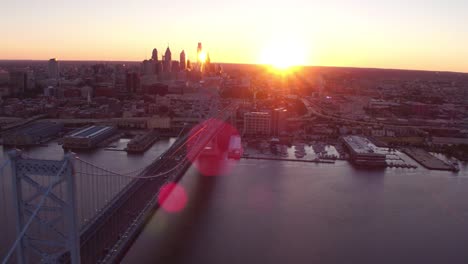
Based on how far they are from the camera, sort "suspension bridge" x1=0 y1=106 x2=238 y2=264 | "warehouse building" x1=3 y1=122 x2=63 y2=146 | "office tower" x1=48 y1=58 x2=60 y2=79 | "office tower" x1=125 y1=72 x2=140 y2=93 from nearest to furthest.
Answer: "suspension bridge" x1=0 y1=106 x2=238 y2=264
"warehouse building" x1=3 y1=122 x2=63 y2=146
"office tower" x1=125 y1=72 x2=140 y2=93
"office tower" x1=48 y1=58 x2=60 y2=79

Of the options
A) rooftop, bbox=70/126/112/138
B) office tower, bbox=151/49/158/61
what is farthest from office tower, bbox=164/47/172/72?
rooftop, bbox=70/126/112/138

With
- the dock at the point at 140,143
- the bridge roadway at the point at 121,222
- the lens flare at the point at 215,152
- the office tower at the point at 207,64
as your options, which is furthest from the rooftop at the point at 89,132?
the office tower at the point at 207,64

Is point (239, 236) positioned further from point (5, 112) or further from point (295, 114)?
point (5, 112)

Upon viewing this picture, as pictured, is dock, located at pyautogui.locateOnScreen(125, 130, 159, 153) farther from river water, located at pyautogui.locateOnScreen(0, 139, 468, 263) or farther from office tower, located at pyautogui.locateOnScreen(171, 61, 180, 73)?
office tower, located at pyautogui.locateOnScreen(171, 61, 180, 73)

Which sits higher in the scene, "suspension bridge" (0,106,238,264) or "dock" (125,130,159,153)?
"suspension bridge" (0,106,238,264)

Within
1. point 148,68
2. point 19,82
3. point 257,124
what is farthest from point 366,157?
point 148,68

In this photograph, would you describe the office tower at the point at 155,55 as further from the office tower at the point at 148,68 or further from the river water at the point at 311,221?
the river water at the point at 311,221
